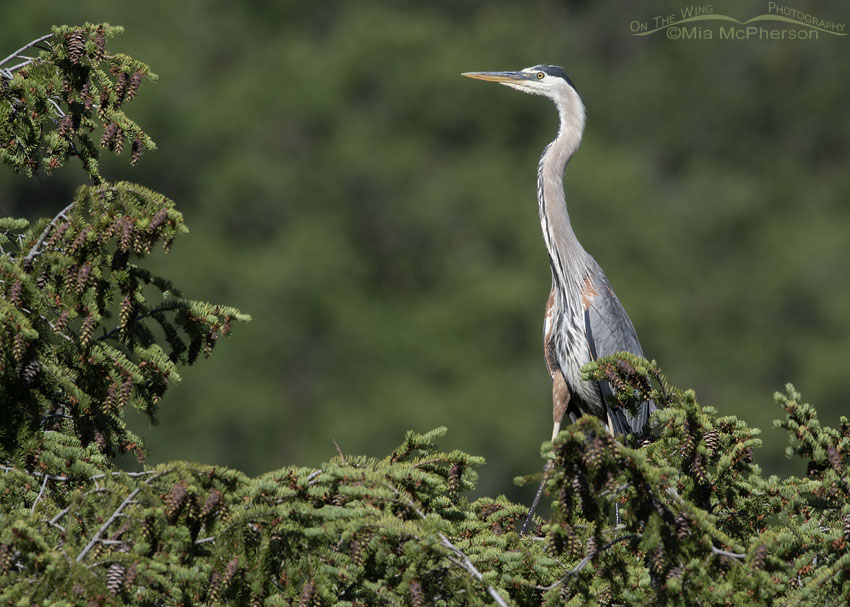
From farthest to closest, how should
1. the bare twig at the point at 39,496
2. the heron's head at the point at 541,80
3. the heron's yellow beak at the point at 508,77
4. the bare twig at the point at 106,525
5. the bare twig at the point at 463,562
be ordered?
the heron's yellow beak at the point at 508,77 → the heron's head at the point at 541,80 → the bare twig at the point at 39,496 → the bare twig at the point at 463,562 → the bare twig at the point at 106,525

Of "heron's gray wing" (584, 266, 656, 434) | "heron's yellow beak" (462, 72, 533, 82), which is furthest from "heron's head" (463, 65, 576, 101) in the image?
"heron's gray wing" (584, 266, 656, 434)

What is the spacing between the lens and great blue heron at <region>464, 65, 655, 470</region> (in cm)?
534

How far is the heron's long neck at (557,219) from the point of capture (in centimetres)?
558

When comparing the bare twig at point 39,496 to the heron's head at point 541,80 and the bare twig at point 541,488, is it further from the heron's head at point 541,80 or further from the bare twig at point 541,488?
the heron's head at point 541,80

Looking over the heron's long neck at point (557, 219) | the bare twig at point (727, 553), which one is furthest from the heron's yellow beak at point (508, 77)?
the bare twig at point (727, 553)

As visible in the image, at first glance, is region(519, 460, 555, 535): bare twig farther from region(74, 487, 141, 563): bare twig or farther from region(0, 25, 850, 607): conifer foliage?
region(74, 487, 141, 563): bare twig

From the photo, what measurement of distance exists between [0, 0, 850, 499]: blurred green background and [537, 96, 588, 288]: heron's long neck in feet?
41.0

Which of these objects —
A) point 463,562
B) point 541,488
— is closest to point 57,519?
point 463,562

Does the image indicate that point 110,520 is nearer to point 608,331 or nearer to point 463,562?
point 463,562

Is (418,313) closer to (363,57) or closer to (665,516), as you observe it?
(363,57)

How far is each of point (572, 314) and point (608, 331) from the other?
0.20 m

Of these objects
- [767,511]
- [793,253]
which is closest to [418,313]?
[793,253]

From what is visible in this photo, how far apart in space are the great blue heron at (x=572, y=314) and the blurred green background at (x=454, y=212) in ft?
40.8

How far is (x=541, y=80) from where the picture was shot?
6258 millimetres
